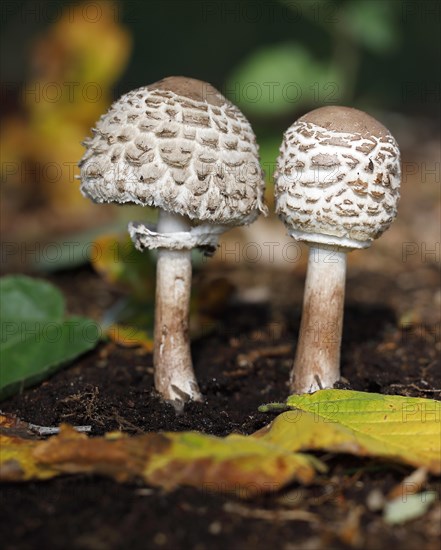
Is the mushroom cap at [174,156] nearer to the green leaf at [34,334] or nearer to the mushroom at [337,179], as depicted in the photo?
the mushroom at [337,179]

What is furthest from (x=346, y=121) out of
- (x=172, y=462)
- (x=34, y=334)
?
(x=34, y=334)

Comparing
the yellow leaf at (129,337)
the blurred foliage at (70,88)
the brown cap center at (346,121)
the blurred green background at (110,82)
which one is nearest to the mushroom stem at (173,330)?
the yellow leaf at (129,337)

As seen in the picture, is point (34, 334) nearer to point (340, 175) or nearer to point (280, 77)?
point (340, 175)

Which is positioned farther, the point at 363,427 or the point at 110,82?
the point at 110,82

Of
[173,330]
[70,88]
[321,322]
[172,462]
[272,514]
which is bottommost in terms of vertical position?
[272,514]

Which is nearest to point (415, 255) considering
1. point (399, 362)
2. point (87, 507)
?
point (399, 362)

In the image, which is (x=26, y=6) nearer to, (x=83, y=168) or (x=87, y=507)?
(x=83, y=168)
